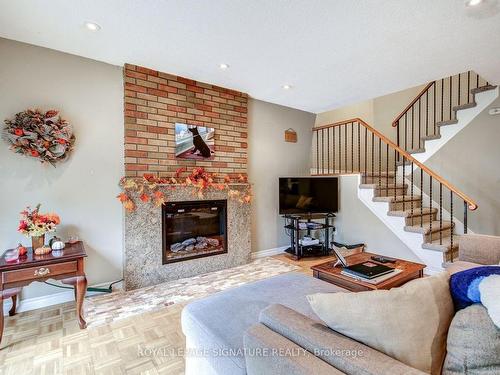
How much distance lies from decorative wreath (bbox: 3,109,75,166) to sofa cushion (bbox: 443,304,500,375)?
10.3 ft

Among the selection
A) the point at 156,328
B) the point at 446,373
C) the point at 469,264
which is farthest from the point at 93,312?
the point at 469,264

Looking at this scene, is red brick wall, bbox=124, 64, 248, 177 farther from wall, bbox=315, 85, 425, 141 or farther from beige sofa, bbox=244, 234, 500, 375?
beige sofa, bbox=244, 234, 500, 375

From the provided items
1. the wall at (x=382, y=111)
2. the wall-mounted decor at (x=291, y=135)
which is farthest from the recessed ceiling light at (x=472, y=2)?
the wall at (x=382, y=111)

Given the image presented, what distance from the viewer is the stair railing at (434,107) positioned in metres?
3.92

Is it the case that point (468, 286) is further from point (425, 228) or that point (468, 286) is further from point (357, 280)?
point (425, 228)

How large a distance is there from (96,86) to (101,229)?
155cm

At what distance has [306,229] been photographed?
13.6 feet

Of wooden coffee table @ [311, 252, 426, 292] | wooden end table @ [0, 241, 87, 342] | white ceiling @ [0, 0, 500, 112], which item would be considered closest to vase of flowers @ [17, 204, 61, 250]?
wooden end table @ [0, 241, 87, 342]

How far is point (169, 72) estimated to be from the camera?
311cm

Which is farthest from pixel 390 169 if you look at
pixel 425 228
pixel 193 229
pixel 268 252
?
pixel 193 229

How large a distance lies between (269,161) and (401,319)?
358cm

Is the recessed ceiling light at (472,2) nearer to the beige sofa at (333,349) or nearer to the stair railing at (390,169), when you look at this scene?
the stair railing at (390,169)

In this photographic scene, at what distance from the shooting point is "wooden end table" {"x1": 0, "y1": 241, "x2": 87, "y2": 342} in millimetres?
1906

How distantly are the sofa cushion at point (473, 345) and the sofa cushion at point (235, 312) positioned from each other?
677mm
